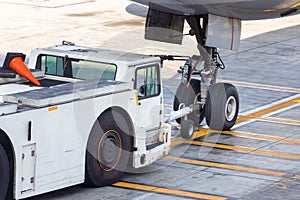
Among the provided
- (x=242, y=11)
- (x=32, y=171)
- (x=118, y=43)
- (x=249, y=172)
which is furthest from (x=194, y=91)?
(x=118, y=43)

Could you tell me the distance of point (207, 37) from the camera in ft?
62.2

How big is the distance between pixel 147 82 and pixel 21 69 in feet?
7.62

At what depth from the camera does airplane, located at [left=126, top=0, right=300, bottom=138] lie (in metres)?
18.6

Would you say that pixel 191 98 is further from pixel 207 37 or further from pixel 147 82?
pixel 147 82

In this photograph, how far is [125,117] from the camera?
621 inches

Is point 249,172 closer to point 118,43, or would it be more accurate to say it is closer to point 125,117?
point 125,117

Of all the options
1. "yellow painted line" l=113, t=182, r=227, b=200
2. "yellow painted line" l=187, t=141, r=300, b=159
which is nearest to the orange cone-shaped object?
"yellow painted line" l=113, t=182, r=227, b=200

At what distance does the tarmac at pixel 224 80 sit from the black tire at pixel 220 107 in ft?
0.78

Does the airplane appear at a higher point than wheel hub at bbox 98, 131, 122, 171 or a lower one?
higher

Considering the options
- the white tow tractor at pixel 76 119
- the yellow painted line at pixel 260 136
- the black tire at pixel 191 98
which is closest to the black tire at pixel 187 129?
the black tire at pixel 191 98

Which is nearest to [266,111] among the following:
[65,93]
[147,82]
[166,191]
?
[147,82]

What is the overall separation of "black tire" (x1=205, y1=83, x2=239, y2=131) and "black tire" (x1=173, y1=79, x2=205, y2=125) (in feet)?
1.02

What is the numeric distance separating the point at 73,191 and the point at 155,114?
236 centimetres

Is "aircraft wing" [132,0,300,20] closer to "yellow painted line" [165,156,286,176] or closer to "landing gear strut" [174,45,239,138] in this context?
"landing gear strut" [174,45,239,138]
